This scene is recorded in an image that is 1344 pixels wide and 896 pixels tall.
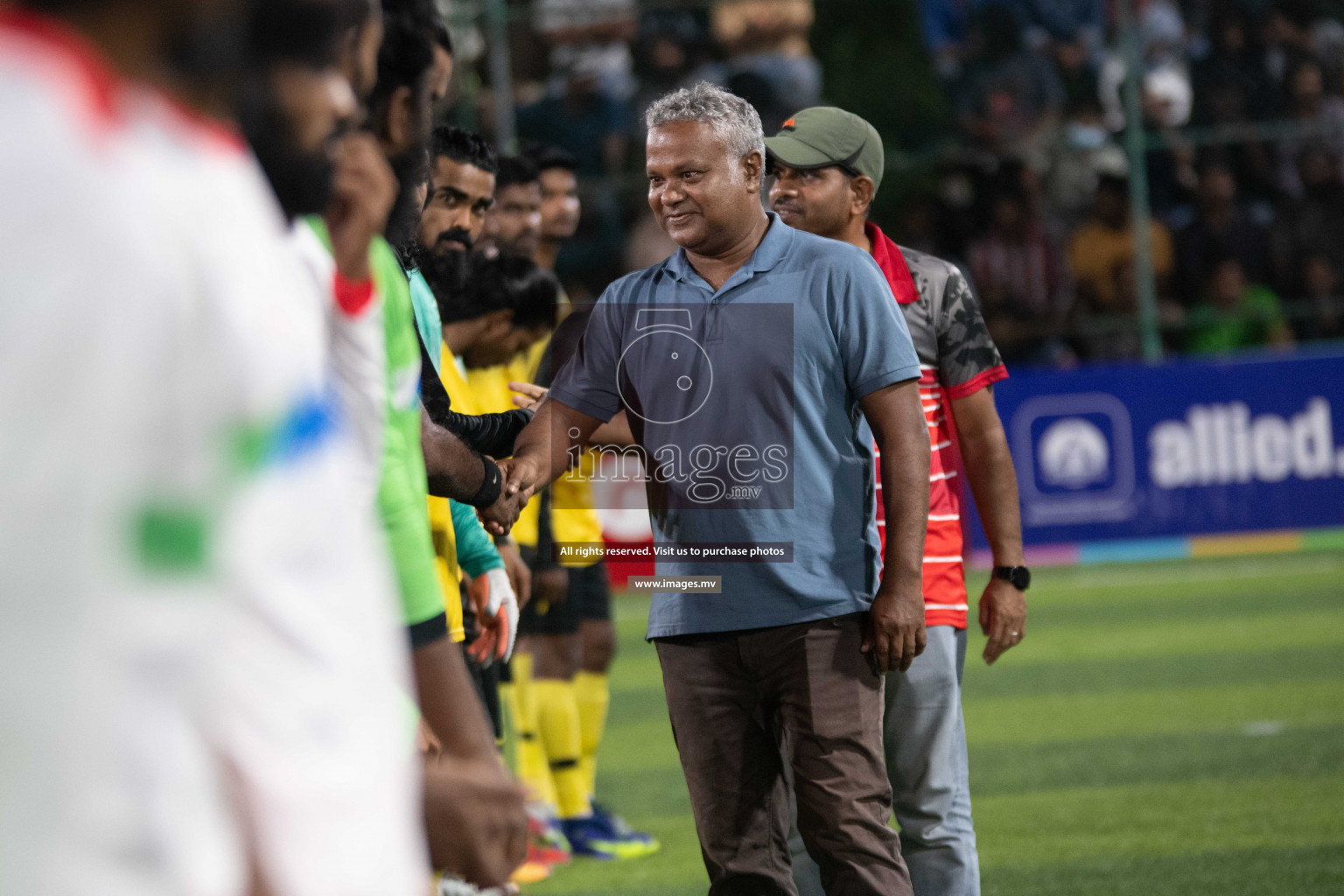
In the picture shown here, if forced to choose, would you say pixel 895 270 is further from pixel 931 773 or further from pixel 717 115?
pixel 931 773

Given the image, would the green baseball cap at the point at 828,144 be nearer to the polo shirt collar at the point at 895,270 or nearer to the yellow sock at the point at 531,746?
the polo shirt collar at the point at 895,270

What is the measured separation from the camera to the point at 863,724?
3.73m

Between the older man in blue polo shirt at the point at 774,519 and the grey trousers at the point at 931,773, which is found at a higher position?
the older man in blue polo shirt at the point at 774,519

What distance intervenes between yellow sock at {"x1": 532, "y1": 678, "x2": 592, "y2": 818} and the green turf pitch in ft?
1.08

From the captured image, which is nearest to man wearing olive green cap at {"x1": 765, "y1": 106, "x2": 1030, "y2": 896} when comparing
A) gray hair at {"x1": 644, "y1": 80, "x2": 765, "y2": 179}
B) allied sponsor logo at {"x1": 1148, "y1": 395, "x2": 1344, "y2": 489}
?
gray hair at {"x1": 644, "y1": 80, "x2": 765, "y2": 179}

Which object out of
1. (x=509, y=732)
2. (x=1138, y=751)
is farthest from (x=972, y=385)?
(x=509, y=732)

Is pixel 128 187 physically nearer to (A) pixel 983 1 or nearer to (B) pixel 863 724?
(B) pixel 863 724

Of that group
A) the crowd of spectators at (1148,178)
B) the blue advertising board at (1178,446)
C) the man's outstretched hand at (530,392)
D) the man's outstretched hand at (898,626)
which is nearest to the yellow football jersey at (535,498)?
the man's outstretched hand at (530,392)

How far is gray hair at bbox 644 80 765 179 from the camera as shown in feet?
13.0

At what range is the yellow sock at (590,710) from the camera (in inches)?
264

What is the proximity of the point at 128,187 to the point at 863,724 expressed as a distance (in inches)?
117

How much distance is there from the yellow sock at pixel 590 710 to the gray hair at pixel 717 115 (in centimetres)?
325

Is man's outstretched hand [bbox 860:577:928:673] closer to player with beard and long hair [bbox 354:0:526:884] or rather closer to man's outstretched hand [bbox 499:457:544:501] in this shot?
man's outstretched hand [bbox 499:457:544:501]

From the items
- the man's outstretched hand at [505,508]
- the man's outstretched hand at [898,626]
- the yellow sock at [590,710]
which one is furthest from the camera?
the yellow sock at [590,710]
